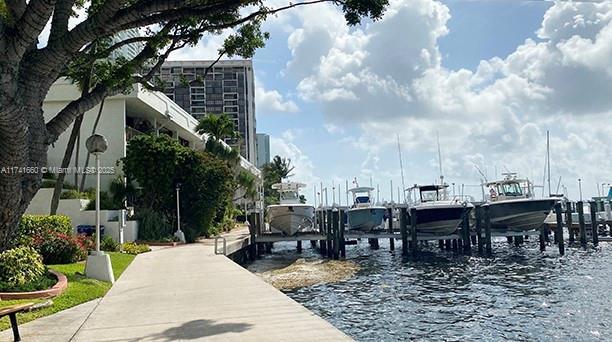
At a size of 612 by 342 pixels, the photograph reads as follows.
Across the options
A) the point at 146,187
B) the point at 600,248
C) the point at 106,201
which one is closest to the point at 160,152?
the point at 146,187

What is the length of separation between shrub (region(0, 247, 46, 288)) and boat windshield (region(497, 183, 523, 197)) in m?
31.4

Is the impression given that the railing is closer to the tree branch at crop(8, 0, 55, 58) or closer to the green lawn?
the green lawn

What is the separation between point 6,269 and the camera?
10508 millimetres

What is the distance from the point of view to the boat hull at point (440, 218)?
31188mm

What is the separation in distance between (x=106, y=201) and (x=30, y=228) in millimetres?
10986

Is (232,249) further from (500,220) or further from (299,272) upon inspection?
(500,220)

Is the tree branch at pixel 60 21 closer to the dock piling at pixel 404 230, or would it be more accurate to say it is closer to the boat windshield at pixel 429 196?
the dock piling at pixel 404 230

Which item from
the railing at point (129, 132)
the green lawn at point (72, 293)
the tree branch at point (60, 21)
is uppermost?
the railing at point (129, 132)

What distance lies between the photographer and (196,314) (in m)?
8.58

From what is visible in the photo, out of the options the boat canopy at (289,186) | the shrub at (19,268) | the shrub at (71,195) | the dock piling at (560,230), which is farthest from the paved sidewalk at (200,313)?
the dock piling at (560,230)

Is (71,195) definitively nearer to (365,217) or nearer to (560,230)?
(365,217)

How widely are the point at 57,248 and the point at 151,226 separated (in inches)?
499

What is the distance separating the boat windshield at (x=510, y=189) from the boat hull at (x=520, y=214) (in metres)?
2.98

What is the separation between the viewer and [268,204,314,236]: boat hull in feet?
101
